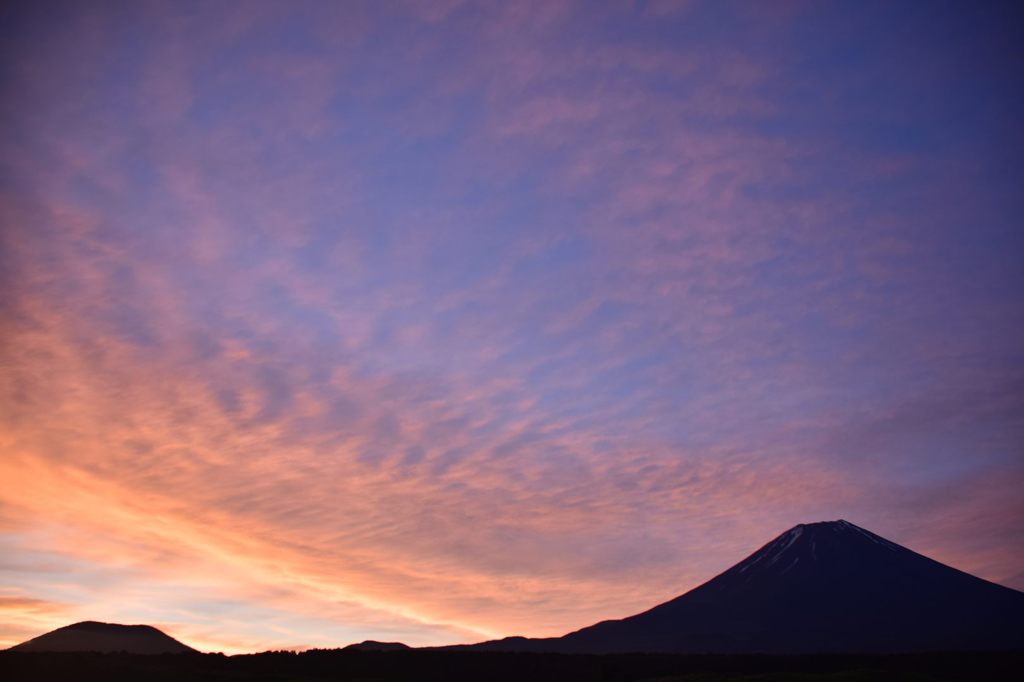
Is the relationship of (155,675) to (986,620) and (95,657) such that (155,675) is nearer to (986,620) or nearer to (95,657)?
(95,657)

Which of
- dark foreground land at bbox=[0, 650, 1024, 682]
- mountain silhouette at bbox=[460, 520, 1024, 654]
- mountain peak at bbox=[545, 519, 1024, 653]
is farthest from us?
mountain peak at bbox=[545, 519, 1024, 653]

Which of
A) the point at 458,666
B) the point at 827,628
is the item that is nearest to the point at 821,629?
the point at 827,628

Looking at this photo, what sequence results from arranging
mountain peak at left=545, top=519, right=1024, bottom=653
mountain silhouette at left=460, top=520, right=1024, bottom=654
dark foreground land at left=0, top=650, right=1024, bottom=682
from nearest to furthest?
dark foreground land at left=0, top=650, right=1024, bottom=682, mountain silhouette at left=460, top=520, right=1024, bottom=654, mountain peak at left=545, top=519, right=1024, bottom=653

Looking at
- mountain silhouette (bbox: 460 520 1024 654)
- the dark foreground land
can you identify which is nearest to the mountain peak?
mountain silhouette (bbox: 460 520 1024 654)

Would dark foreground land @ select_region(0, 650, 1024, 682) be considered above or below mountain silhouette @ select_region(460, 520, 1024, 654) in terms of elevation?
below

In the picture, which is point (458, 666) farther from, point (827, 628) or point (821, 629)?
point (827, 628)

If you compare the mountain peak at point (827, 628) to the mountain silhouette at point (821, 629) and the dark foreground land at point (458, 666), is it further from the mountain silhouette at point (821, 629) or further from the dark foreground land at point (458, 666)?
the dark foreground land at point (458, 666)

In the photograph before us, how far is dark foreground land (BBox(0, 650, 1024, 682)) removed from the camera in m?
80.8

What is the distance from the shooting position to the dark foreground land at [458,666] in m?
80.8

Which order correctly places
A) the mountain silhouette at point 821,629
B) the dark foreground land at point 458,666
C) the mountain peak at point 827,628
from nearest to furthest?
the dark foreground land at point 458,666, the mountain silhouette at point 821,629, the mountain peak at point 827,628

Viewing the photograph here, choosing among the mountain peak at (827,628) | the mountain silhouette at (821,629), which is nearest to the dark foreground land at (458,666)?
the mountain silhouette at (821,629)

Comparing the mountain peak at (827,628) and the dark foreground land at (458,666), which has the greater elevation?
the mountain peak at (827,628)

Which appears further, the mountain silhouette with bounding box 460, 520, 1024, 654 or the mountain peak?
the mountain peak

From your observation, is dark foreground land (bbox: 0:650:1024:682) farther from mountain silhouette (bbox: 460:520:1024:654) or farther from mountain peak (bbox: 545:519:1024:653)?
mountain peak (bbox: 545:519:1024:653)
